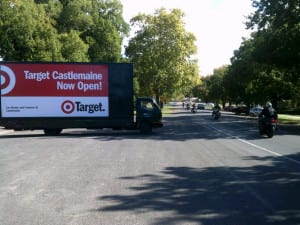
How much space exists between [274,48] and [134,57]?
108ft

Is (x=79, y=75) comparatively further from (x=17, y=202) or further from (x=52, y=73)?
(x=17, y=202)

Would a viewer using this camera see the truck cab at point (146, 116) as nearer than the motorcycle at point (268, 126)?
No

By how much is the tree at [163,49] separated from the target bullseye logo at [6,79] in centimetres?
3948

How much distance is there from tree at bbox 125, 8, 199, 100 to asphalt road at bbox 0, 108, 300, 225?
153 ft

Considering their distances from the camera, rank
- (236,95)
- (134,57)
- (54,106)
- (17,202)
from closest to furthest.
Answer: (17,202) → (54,106) → (134,57) → (236,95)

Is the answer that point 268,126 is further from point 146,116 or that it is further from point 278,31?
point 278,31

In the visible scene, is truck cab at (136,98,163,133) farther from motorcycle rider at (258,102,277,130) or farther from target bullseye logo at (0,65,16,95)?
target bullseye logo at (0,65,16,95)

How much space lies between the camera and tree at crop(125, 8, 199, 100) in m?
60.3

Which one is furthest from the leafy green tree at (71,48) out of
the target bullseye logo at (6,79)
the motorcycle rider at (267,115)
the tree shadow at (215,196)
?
the tree shadow at (215,196)

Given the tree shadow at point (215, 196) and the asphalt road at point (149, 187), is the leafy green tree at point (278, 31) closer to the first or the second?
the asphalt road at point (149, 187)

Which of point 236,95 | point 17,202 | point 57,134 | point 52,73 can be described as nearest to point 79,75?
point 52,73

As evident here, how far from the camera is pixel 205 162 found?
11.9m

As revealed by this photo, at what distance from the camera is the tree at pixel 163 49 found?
60312 mm

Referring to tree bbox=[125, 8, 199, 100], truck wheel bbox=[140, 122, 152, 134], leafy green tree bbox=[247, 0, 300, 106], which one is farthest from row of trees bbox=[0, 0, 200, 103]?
truck wheel bbox=[140, 122, 152, 134]
